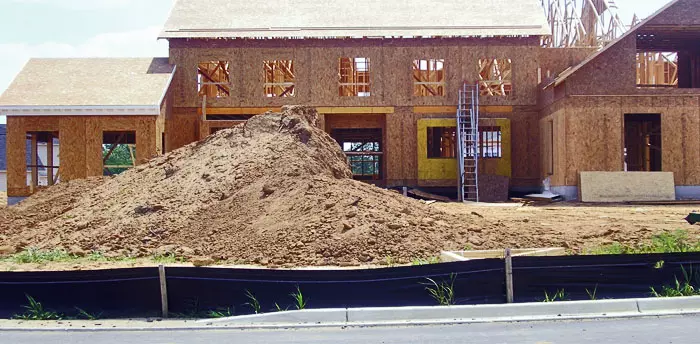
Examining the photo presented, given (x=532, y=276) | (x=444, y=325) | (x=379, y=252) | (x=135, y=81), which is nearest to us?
→ (x=444, y=325)

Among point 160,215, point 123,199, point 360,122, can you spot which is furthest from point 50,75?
point 160,215

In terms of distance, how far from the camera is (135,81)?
96.4ft

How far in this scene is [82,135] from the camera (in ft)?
91.2

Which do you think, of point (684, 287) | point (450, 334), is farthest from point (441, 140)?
point (450, 334)

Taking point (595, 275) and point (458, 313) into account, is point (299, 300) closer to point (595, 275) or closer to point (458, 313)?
point (458, 313)

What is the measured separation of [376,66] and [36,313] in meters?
21.5

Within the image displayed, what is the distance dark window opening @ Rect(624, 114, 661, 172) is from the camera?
3078 cm

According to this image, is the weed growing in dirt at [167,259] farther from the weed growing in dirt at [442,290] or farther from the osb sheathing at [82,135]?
the osb sheathing at [82,135]

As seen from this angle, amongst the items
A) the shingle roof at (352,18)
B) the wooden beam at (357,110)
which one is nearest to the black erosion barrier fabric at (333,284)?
the wooden beam at (357,110)

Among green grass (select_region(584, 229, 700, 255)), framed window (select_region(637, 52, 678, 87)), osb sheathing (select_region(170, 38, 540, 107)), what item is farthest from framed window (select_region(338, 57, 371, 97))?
green grass (select_region(584, 229, 700, 255))

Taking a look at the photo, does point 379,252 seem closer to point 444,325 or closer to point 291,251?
point 291,251

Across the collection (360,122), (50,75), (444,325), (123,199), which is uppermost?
(50,75)

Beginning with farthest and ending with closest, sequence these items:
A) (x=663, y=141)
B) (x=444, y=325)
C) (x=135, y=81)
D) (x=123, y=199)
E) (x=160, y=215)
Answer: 1. (x=135, y=81)
2. (x=663, y=141)
3. (x=123, y=199)
4. (x=160, y=215)
5. (x=444, y=325)

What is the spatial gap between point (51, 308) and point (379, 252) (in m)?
5.47
